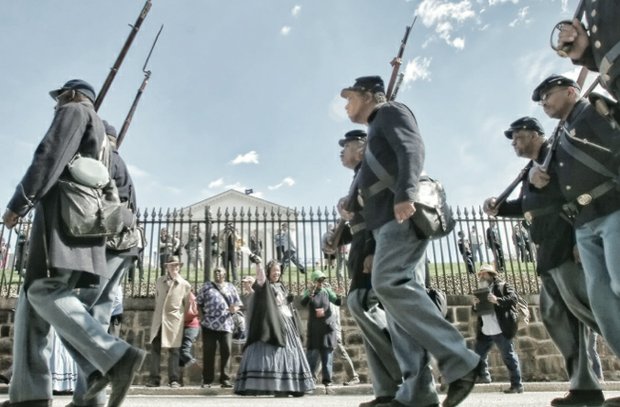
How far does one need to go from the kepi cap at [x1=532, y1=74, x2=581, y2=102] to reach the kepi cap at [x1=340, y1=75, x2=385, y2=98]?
1249 mm

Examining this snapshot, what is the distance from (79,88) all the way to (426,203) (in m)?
2.49

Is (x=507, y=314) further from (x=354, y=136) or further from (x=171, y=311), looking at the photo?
(x=171, y=311)

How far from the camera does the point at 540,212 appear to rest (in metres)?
4.10

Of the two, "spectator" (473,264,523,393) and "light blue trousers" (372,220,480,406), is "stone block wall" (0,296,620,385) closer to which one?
"spectator" (473,264,523,393)

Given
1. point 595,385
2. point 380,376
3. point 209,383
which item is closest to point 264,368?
point 209,383

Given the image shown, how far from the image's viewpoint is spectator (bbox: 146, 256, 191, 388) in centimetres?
896

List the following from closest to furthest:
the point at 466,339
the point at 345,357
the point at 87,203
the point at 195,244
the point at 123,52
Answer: the point at 87,203 < the point at 123,52 < the point at 345,357 < the point at 466,339 < the point at 195,244

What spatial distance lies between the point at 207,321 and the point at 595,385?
6.37 meters

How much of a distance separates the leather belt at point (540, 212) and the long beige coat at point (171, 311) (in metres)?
6.52

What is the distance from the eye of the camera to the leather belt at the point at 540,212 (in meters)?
4.00

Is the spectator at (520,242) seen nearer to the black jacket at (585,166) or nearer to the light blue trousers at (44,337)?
the black jacket at (585,166)

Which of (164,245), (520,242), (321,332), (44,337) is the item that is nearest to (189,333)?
(321,332)

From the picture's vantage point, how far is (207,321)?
29.3 feet

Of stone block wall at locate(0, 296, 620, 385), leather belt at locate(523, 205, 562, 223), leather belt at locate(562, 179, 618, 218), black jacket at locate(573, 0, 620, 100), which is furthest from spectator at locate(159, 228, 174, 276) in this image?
black jacket at locate(573, 0, 620, 100)
